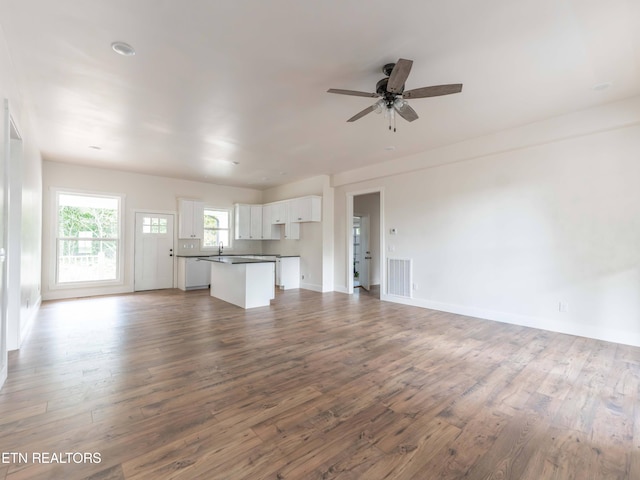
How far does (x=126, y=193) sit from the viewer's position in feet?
23.2

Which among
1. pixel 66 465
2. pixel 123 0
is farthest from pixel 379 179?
pixel 66 465

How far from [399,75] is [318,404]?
2726 mm

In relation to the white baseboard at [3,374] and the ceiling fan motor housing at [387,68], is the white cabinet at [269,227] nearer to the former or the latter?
the ceiling fan motor housing at [387,68]

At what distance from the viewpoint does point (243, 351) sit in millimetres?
3332

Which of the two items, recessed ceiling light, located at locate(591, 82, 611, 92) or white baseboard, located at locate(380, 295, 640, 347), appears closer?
recessed ceiling light, located at locate(591, 82, 611, 92)

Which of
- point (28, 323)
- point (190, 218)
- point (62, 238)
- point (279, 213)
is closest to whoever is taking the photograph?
point (28, 323)

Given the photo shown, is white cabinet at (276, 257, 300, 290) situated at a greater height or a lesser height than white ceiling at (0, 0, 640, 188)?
lesser

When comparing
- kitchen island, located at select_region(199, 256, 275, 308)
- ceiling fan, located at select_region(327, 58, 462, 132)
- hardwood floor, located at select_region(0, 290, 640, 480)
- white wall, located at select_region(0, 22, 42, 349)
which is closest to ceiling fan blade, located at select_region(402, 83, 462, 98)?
ceiling fan, located at select_region(327, 58, 462, 132)

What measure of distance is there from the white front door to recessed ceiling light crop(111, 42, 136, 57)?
5.39 m

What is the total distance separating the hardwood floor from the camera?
1.67 m

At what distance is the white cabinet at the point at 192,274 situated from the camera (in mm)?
7434

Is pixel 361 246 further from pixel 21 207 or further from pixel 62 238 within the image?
pixel 62 238

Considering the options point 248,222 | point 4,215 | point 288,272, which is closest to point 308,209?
point 288,272

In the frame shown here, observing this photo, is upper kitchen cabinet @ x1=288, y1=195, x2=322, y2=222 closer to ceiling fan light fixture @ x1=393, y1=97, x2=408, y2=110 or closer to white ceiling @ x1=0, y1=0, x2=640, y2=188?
white ceiling @ x1=0, y1=0, x2=640, y2=188
